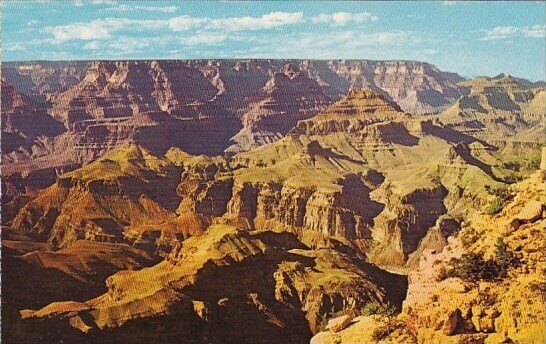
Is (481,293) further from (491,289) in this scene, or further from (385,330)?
(385,330)

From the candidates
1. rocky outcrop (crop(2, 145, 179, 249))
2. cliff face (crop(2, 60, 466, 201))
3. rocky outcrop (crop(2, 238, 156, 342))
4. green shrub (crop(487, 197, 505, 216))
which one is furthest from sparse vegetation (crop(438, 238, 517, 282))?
cliff face (crop(2, 60, 466, 201))

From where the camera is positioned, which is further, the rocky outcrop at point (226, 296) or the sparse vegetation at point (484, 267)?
the rocky outcrop at point (226, 296)

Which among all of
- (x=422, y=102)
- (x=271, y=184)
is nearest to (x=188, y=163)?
(x=271, y=184)

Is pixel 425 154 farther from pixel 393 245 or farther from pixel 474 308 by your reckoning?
pixel 474 308

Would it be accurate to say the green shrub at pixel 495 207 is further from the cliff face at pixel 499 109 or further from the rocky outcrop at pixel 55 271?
the cliff face at pixel 499 109

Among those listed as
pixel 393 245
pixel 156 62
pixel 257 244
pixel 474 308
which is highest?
pixel 156 62

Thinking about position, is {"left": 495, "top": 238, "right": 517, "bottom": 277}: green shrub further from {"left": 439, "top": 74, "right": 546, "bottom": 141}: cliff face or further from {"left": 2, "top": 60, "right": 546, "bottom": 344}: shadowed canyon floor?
{"left": 439, "top": 74, "right": 546, "bottom": 141}: cliff face

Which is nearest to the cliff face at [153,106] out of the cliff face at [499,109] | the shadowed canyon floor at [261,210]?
the shadowed canyon floor at [261,210]

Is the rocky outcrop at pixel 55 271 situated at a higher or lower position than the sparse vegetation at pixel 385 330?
lower
